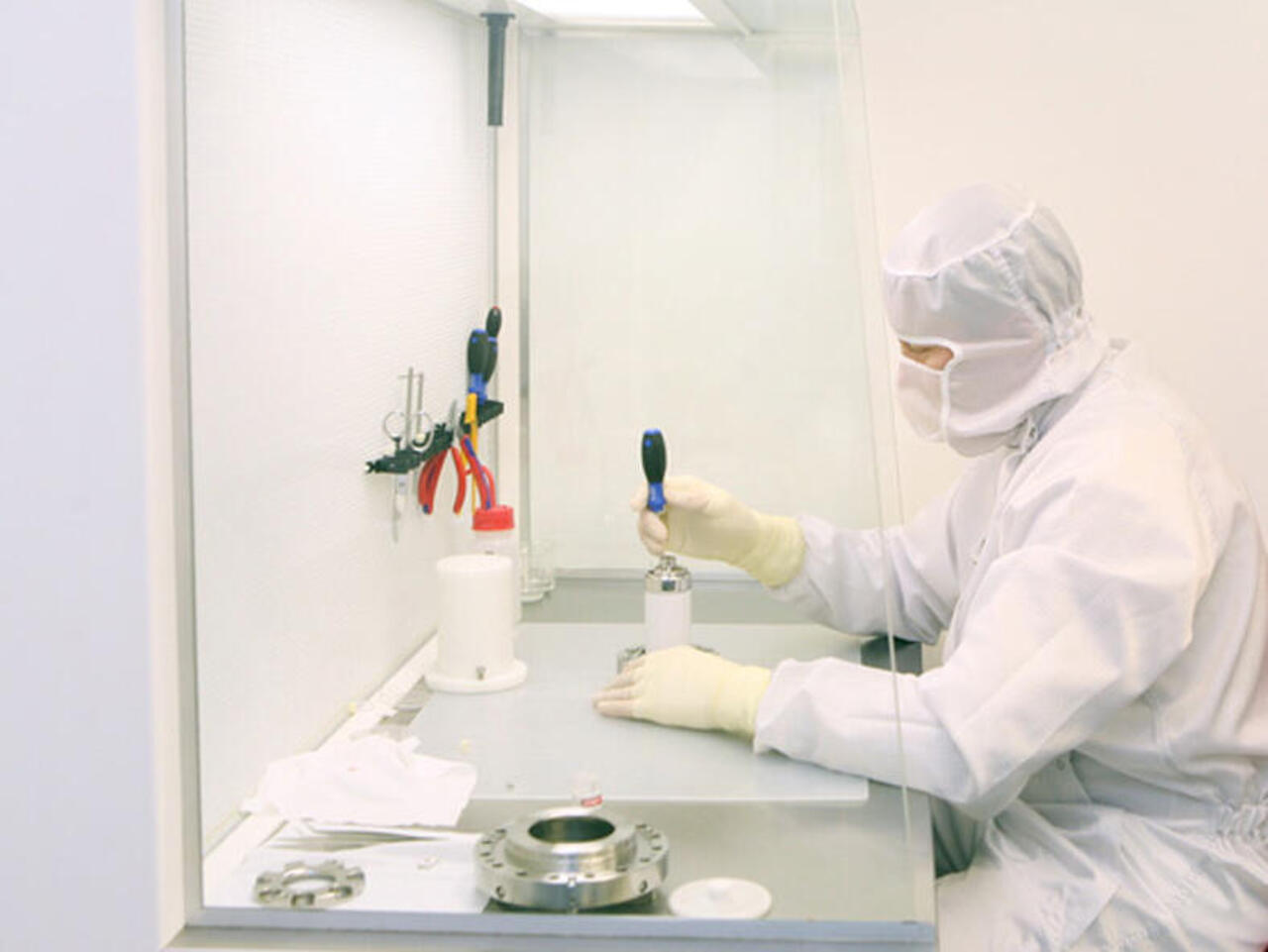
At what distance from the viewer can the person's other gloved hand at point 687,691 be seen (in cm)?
122

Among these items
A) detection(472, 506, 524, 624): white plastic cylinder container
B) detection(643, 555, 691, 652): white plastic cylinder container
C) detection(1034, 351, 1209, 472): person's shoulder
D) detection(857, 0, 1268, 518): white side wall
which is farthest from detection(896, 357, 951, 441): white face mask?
detection(857, 0, 1268, 518): white side wall

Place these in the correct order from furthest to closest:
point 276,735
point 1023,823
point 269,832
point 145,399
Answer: point 1023,823
point 276,735
point 269,832
point 145,399

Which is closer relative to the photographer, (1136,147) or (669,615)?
(669,615)

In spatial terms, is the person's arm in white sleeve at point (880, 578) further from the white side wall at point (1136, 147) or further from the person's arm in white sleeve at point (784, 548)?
the white side wall at point (1136, 147)

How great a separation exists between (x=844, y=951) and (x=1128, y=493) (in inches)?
22.9

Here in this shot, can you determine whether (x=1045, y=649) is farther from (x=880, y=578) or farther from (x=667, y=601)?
(x=667, y=601)

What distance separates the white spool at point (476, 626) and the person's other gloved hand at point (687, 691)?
10 cm

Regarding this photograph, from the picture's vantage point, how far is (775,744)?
121 centimetres

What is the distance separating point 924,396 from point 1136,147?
0.84 metres

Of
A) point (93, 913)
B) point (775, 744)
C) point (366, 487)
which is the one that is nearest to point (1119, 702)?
point (775, 744)

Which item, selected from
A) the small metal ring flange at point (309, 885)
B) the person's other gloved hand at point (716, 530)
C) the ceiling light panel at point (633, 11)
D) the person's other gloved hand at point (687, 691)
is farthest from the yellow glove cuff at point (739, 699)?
the ceiling light panel at point (633, 11)

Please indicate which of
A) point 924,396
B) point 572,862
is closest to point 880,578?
point 572,862

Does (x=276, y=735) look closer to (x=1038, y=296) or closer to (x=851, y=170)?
(x=851, y=170)

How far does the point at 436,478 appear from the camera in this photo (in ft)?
4.56
